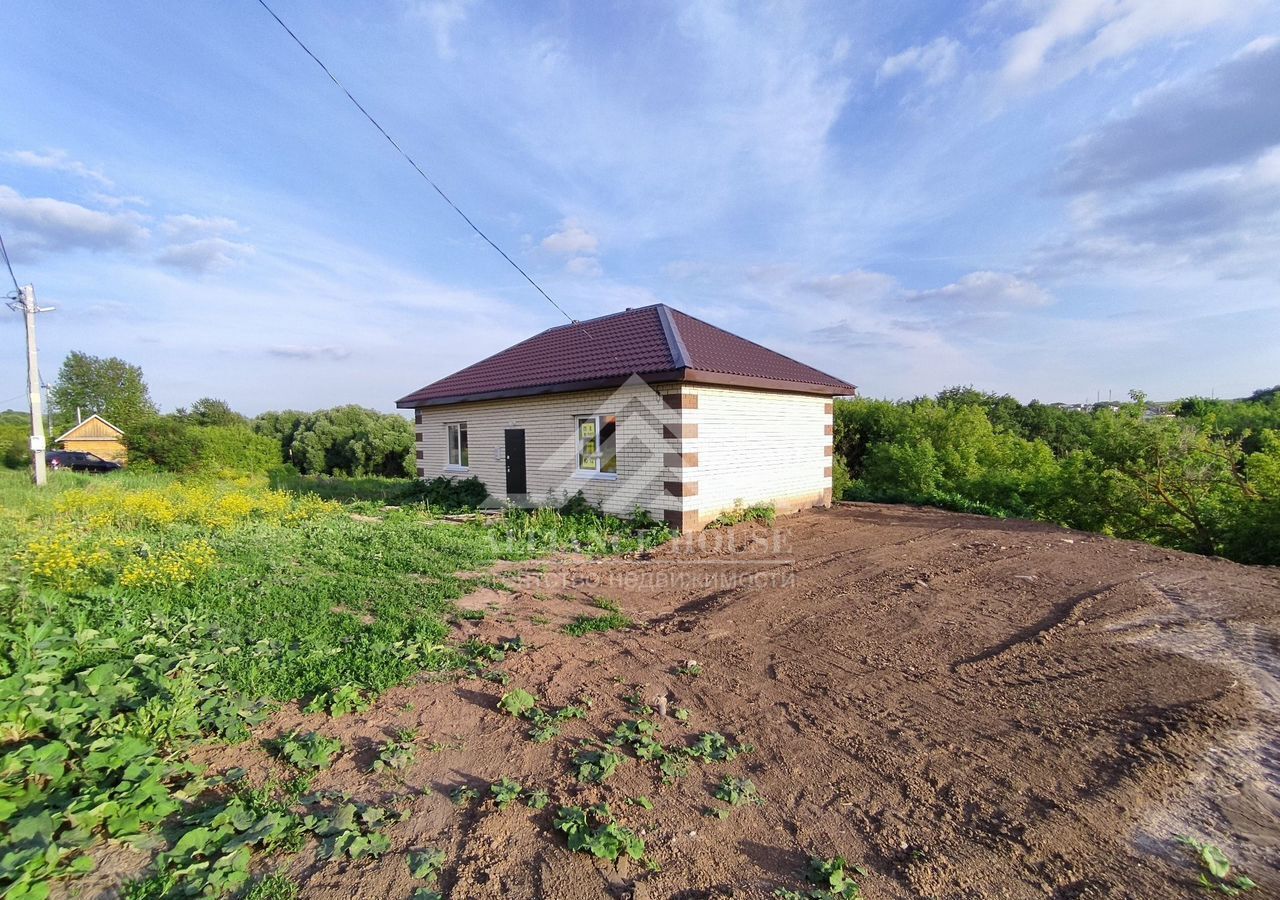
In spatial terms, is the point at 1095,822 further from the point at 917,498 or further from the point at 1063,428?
the point at 1063,428

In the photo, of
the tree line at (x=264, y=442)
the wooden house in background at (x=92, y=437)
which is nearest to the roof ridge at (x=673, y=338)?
the tree line at (x=264, y=442)

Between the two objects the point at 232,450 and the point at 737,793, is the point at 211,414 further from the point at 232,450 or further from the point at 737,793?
the point at 737,793

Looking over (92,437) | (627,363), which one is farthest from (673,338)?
(92,437)

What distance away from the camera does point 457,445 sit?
13555mm

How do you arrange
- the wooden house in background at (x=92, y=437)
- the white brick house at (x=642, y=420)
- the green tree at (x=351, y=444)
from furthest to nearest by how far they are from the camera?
1. the wooden house in background at (x=92, y=437)
2. the green tree at (x=351, y=444)
3. the white brick house at (x=642, y=420)

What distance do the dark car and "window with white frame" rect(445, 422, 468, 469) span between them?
21.4 meters

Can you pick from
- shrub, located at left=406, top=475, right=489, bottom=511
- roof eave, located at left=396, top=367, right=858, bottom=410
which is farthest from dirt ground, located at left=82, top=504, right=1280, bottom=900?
shrub, located at left=406, top=475, right=489, bottom=511

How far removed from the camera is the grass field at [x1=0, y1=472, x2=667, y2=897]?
223 cm

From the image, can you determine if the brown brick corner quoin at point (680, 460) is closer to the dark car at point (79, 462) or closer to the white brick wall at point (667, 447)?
the white brick wall at point (667, 447)

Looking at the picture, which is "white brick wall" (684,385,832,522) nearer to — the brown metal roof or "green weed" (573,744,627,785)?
the brown metal roof

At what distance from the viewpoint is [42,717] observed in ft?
8.98

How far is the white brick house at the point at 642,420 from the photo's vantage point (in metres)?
9.20

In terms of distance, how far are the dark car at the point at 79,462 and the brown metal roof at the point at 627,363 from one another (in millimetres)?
21071

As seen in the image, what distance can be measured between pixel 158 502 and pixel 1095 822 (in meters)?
11.0
